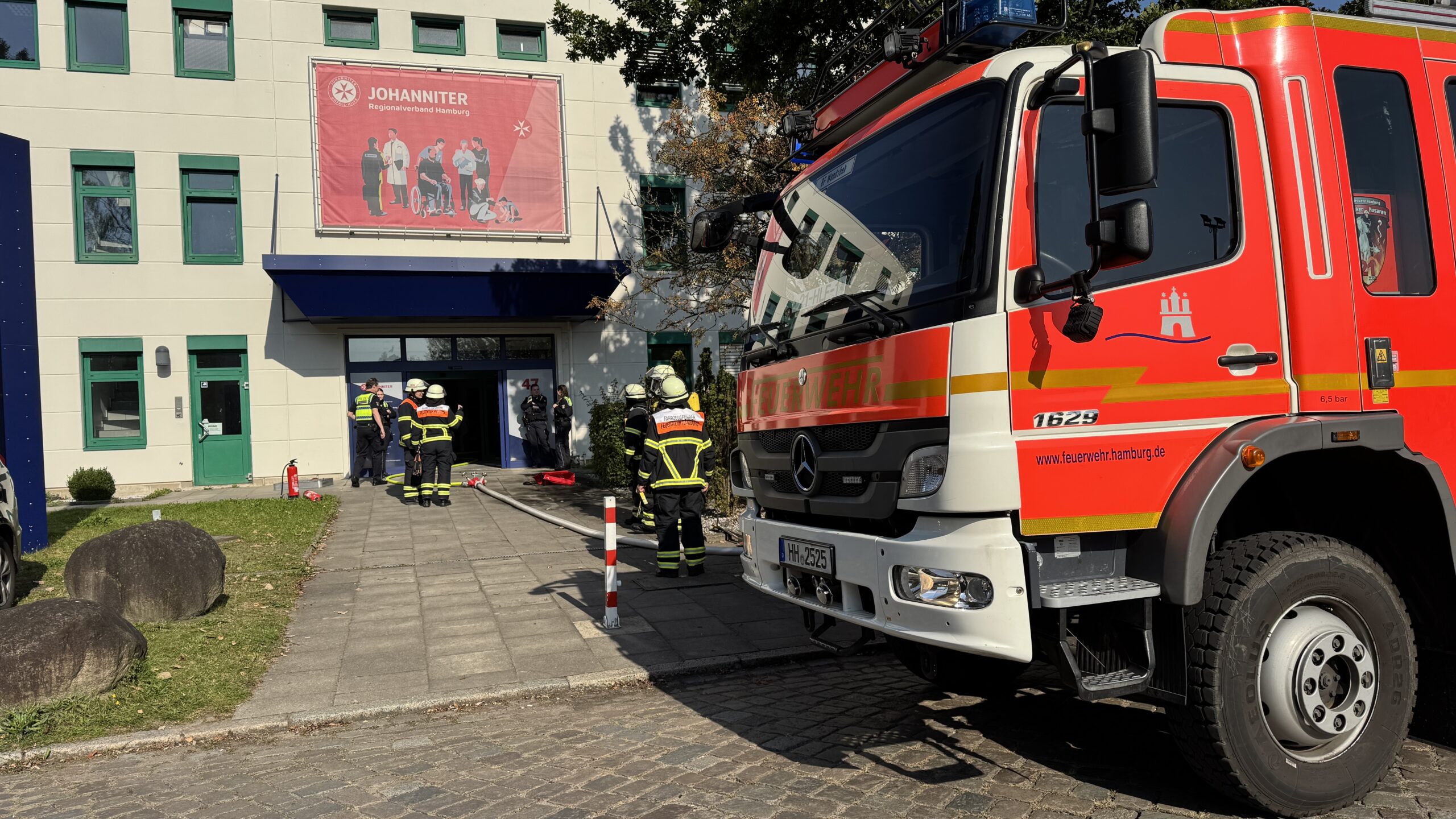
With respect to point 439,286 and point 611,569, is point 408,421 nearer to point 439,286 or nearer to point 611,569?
point 439,286

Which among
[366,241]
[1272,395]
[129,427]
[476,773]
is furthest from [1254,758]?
[129,427]

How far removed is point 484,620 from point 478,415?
49.7 ft

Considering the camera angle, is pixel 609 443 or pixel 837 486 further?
pixel 609 443

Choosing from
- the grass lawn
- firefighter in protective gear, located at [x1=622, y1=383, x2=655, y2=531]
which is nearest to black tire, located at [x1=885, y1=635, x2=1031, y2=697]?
the grass lawn

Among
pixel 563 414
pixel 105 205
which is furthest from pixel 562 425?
pixel 105 205

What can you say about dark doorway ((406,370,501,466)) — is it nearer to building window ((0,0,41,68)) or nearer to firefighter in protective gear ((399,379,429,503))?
firefighter in protective gear ((399,379,429,503))

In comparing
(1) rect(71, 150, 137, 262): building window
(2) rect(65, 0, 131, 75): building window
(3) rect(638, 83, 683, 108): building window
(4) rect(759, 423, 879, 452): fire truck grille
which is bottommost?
(4) rect(759, 423, 879, 452): fire truck grille

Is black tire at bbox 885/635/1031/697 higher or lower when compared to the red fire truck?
lower

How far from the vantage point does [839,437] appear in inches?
152

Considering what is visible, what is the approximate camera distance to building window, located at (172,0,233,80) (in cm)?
1789

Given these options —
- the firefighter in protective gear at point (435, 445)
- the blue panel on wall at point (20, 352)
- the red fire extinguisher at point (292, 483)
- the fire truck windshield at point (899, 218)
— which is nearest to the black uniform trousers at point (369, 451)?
the red fire extinguisher at point (292, 483)

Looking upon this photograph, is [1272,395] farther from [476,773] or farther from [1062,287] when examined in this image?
[476,773]

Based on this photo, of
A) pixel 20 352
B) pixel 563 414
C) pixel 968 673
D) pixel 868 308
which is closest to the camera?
pixel 868 308

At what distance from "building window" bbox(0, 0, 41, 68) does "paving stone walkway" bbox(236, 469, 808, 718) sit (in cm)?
1275
